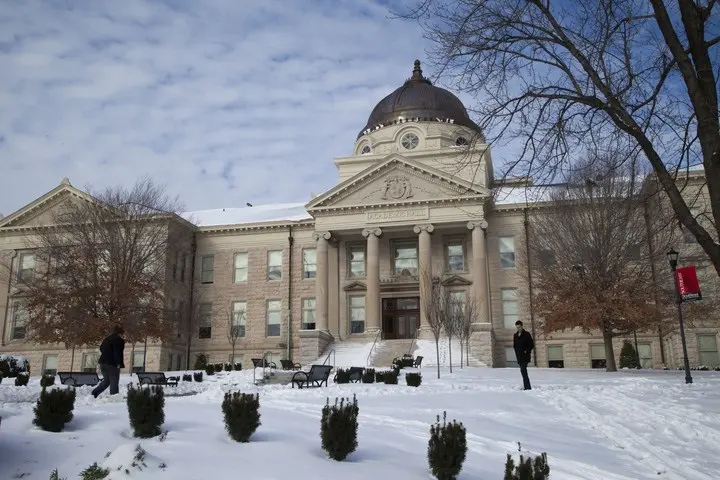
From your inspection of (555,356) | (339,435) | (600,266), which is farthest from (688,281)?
(555,356)

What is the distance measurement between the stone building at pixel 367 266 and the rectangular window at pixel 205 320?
67 mm

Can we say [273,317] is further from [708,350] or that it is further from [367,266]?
[708,350]

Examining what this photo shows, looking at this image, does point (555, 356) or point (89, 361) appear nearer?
point (555, 356)

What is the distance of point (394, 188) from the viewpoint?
4219 cm

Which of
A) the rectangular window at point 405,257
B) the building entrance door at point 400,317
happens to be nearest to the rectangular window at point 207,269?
the building entrance door at point 400,317

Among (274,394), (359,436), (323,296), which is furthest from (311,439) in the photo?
(323,296)

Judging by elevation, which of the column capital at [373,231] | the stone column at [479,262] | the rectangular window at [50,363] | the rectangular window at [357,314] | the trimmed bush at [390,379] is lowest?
the trimmed bush at [390,379]

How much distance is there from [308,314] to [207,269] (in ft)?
26.1

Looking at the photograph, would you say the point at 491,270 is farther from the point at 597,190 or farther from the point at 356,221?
the point at 597,190

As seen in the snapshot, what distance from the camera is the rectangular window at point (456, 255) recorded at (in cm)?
4347

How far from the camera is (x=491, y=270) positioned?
4319 centimetres

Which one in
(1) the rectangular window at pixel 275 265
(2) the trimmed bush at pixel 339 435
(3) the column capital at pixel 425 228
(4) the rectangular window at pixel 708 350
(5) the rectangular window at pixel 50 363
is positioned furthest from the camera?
(1) the rectangular window at pixel 275 265

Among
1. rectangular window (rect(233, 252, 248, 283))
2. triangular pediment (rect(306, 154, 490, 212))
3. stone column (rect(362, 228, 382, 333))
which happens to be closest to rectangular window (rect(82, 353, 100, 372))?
rectangular window (rect(233, 252, 248, 283))

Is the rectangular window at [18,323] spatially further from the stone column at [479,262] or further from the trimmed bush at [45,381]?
the trimmed bush at [45,381]
